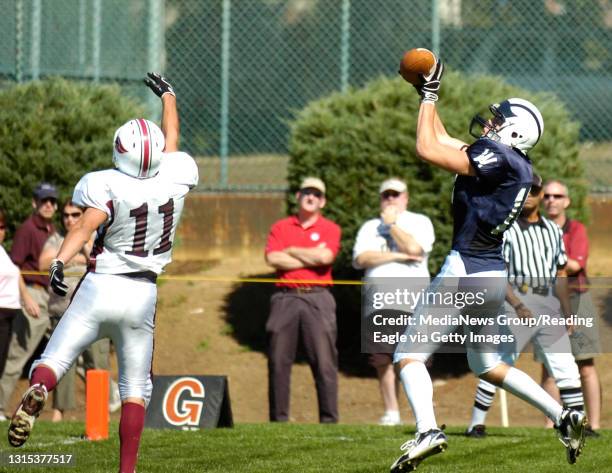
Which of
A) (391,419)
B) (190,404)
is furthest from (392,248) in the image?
(190,404)

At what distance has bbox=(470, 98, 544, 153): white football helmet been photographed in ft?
22.8

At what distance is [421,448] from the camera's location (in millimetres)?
6574

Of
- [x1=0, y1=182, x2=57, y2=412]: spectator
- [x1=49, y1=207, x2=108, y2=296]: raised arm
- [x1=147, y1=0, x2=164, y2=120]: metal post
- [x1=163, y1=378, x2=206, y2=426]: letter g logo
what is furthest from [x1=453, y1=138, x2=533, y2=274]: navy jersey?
[x1=147, y1=0, x2=164, y2=120]: metal post

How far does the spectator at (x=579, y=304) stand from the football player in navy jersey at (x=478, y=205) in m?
3.16

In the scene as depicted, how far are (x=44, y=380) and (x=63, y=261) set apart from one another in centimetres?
61

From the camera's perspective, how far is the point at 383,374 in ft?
35.6

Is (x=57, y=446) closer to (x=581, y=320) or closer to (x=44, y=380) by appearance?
(x=44, y=380)

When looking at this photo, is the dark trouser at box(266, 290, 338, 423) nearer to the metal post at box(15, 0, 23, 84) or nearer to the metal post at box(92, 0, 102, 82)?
the metal post at box(92, 0, 102, 82)

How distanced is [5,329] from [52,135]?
2.63m

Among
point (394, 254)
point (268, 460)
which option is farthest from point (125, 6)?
point (268, 460)

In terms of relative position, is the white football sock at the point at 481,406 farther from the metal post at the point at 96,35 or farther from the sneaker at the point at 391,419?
the metal post at the point at 96,35

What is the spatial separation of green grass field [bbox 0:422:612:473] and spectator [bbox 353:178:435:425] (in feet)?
2.79

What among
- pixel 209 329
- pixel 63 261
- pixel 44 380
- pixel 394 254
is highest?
pixel 209 329

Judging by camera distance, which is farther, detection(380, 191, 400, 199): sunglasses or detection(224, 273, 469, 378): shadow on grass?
detection(224, 273, 469, 378): shadow on grass
